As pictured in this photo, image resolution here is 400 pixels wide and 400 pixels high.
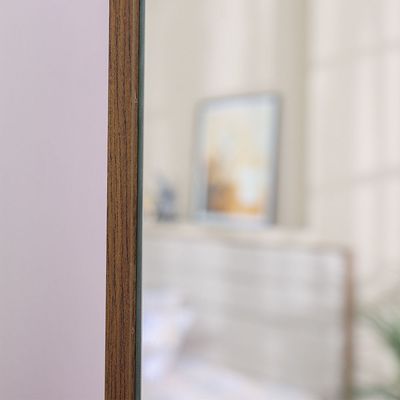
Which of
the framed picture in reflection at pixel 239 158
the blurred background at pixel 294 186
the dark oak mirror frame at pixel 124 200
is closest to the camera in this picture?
the dark oak mirror frame at pixel 124 200

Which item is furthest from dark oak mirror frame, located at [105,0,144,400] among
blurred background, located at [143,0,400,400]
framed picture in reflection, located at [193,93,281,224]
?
framed picture in reflection, located at [193,93,281,224]

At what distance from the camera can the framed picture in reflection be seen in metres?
1.29

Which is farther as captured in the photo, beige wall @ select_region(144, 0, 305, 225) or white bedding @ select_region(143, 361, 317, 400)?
beige wall @ select_region(144, 0, 305, 225)

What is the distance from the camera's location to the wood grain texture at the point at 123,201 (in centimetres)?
27

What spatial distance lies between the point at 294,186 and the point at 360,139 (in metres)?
0.21

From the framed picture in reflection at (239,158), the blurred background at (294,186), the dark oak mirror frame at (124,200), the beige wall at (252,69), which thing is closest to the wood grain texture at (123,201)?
the dark oak mirror frame at (124,200)

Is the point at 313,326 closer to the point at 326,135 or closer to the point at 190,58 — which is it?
the point at 326,135

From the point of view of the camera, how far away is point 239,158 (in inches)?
55.4

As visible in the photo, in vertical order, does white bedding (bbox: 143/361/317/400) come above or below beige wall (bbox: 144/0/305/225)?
below

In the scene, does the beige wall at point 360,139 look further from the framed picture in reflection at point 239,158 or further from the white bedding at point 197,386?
the white bedding at point 197,386

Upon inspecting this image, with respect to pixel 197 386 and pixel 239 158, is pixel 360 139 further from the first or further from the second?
pixel 197 386

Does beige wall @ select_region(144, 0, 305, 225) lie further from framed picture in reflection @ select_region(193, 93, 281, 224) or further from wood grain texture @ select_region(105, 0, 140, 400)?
wood grain texture @ select_region(105, 0, 140, 400)

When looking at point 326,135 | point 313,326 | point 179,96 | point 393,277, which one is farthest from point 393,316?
point 179,96

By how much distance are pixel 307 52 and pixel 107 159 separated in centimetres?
118
